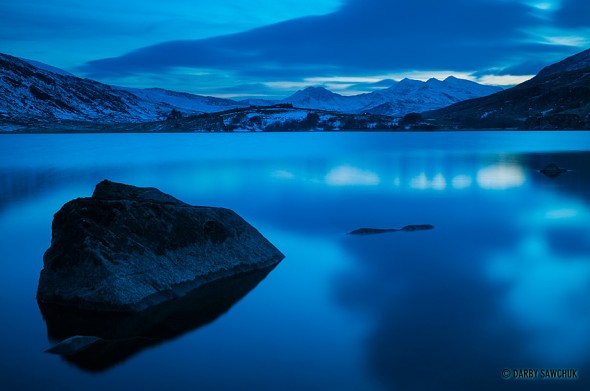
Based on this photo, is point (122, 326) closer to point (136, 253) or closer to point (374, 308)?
point (136, 253)

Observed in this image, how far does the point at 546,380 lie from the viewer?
1102 centimetres

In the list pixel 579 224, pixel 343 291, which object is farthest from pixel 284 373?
pixel 579 224

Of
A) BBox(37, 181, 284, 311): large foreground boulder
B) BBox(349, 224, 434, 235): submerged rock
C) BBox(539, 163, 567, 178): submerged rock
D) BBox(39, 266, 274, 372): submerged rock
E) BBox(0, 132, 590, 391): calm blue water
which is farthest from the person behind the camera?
BBox(539, 163, 567, 178): submerged rock

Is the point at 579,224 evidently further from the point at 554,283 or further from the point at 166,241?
the point at 166,241

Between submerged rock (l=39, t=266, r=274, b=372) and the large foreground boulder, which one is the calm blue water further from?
the large foreground boulder

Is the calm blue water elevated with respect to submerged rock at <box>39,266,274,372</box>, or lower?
lower

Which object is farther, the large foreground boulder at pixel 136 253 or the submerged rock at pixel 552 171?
the submerged rock at pixel 552 171

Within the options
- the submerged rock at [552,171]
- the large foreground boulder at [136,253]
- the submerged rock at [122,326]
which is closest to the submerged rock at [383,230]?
the large foreground boulder at [136,253]

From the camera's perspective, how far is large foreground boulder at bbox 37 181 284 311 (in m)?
14.3

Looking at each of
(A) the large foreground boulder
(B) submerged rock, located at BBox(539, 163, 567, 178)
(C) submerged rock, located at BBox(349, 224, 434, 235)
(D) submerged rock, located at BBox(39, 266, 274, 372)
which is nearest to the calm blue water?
(D) submerged rock, located at BBox(39, 266, 274, 372)

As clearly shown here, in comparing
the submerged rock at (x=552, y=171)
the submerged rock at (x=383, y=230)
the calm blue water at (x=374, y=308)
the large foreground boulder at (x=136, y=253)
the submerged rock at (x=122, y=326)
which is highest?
the large foreground boulder at (x=136, y=253)

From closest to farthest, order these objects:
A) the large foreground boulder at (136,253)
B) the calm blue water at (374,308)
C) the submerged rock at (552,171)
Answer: the calm blue water at (374,308), the large foreground boulder at (136,253), the submerged rock at (552,171)

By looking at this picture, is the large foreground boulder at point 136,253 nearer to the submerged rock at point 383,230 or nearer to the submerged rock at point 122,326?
the submerged rock at point 122,326

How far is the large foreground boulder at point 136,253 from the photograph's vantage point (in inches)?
563
